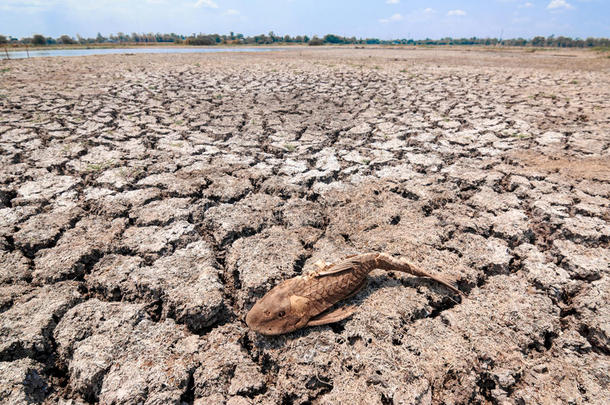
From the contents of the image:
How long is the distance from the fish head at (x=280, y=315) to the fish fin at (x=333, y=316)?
0.14 ft

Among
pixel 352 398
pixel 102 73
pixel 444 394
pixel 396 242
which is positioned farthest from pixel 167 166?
pixel 102 73

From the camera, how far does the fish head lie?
4.62ft

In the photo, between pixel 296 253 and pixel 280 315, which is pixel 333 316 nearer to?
pixel 280 315

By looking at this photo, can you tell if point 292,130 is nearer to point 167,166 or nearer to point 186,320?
→ point 167,166

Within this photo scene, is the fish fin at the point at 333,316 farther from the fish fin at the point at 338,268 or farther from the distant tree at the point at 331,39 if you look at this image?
the distant tree at the point at 331,39

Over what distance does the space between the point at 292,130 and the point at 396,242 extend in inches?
99.1

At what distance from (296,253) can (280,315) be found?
571 millimetres

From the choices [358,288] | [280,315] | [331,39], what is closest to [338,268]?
[358,288]

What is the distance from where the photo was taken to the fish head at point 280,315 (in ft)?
4.62

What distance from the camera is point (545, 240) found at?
6.67 feet

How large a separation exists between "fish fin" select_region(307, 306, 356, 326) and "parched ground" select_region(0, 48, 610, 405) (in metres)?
0.04

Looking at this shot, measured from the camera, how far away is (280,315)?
4.66 ft

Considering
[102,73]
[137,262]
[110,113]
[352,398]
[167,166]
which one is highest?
[102,73]

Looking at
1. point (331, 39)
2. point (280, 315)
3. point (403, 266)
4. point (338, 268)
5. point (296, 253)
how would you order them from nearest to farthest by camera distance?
point (280, 315), point (338, 268), point (403, 266), point (296, 253), point (331, 39)
